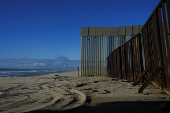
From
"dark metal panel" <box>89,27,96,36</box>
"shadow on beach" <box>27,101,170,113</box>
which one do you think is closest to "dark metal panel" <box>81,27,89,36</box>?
"dark metal panel" <box>89,27,96,36</box>

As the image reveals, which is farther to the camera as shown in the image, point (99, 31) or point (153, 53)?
point (99, 31)

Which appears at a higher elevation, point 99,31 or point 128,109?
point 99,31

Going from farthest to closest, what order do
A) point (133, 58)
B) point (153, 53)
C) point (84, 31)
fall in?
point (84, 31), point (133, 58), point (153, 53)

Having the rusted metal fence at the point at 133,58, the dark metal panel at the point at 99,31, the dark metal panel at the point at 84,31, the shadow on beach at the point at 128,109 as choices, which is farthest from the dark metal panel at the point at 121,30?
the shadow on beach at the point at 128,109

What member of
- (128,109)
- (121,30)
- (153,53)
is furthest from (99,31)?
(128,109)

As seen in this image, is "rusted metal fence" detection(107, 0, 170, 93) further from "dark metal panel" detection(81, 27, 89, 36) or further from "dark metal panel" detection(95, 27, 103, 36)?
"dark metal panel" detection(81, 27, 89, 36)

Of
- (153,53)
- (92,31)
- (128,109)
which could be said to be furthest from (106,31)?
(128,109)

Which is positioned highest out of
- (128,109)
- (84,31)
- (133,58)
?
(84,31)

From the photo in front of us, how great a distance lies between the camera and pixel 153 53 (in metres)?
3.97

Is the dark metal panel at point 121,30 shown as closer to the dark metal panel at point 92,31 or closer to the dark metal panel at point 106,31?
the dark metal panel at point 106,31

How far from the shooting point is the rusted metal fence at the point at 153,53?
322 centimetres

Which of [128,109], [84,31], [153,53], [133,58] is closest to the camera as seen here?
[128,109]

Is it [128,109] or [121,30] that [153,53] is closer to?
[128,109]

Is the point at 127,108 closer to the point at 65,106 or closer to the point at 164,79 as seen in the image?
the point at 65,106
